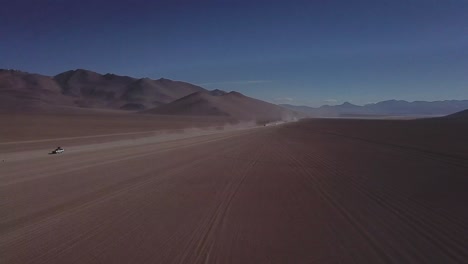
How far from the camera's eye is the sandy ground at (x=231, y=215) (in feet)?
19.9

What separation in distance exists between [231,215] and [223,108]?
155 metres

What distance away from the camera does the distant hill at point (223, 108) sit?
153875 millimetres

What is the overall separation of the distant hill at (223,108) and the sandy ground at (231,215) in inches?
5050

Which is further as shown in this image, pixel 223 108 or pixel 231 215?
pixel 223 108

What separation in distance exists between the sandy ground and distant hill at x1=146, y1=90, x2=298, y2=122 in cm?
12826

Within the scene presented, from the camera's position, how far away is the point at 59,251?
20.0 feet

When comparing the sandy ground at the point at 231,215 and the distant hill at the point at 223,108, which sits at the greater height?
the distant hill at the point at 223,108

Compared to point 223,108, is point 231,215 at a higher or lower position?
lower

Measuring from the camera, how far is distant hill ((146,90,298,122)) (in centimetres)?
15388

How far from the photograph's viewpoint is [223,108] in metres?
163

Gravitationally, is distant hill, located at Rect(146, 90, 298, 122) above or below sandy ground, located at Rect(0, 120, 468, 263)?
above

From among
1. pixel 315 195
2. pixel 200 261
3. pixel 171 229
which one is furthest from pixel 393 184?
pixel 200 261

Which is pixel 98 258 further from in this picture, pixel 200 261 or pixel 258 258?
pixel 258 258

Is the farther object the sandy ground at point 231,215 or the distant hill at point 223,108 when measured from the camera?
the distant hill at point 223,108
